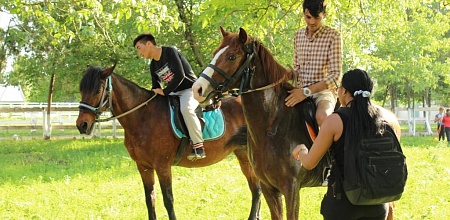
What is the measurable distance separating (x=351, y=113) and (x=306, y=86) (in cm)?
180

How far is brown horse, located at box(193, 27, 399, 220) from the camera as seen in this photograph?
452 cm

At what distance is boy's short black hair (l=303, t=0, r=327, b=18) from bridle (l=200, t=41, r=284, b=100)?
759mm

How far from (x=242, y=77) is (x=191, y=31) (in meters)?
13.7

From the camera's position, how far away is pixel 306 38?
5211 mm

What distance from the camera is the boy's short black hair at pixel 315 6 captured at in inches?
192

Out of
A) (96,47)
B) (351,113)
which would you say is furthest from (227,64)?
(96,47)

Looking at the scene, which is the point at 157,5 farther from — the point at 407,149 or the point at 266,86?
the point at 407,149

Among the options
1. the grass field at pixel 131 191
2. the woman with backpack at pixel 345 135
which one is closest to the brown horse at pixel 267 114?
the woman with backpack at pixel 345 135

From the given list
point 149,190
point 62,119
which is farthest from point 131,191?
point 62,119

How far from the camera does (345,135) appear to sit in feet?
11.0

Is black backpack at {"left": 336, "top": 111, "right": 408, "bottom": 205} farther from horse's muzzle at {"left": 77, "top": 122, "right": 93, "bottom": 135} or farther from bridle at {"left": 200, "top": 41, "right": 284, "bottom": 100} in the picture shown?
horse's muzzle at {"left": 77, "top": 122, "right": 93, "bottom": 135}

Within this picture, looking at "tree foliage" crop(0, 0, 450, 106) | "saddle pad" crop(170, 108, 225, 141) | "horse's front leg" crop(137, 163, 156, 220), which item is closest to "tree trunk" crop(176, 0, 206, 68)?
"tree foliage" crop(0, 0, 450, 106)

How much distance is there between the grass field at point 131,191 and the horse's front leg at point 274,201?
2629 millimetres

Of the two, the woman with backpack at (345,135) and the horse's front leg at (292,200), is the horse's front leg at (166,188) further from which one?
the woman with backpack at (345,135)
